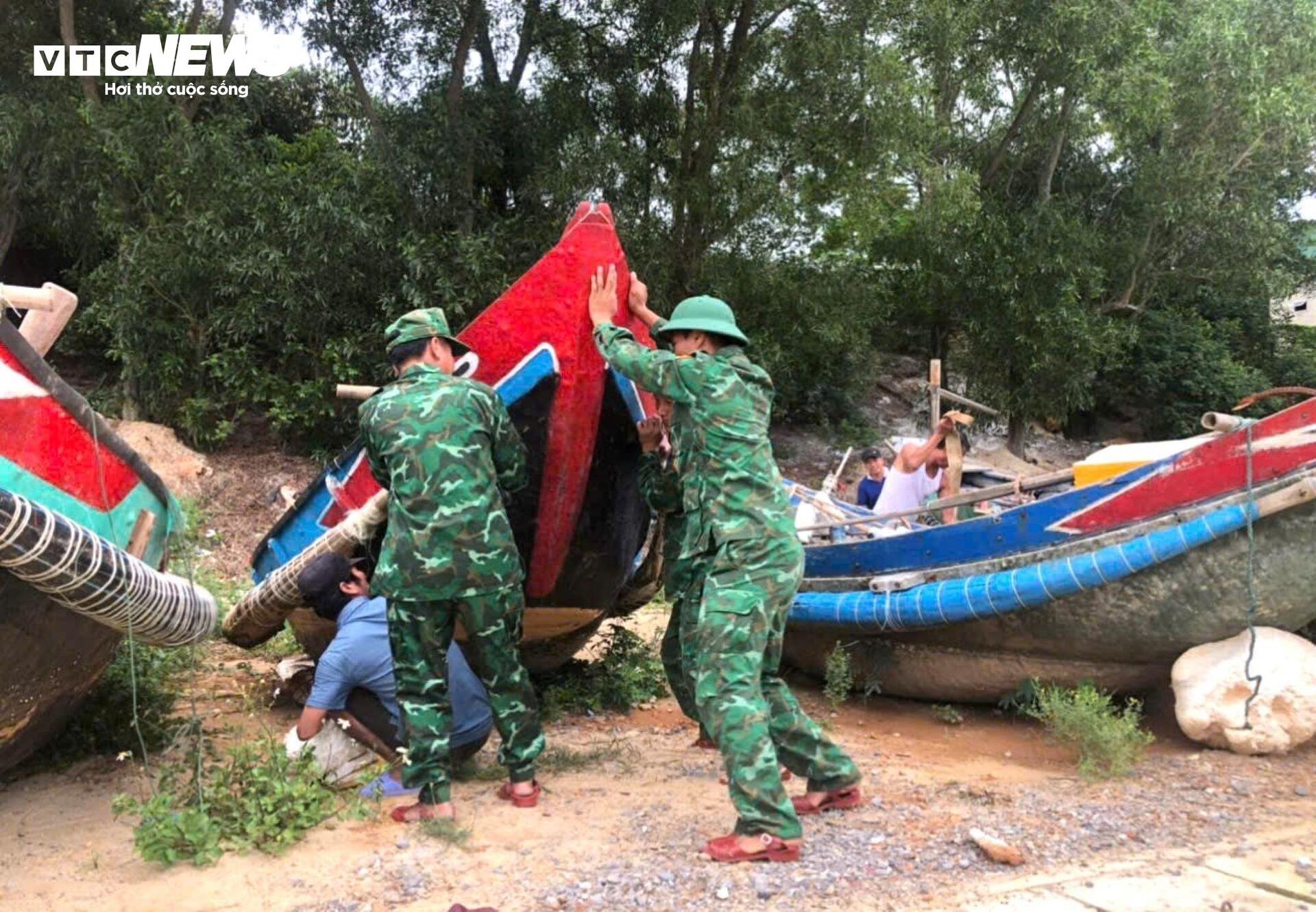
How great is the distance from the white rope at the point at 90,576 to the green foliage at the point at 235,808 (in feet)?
1.54

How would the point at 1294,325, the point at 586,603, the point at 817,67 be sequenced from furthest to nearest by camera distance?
the point at 1294,325 → the point at 817,67 → the point at 586,603

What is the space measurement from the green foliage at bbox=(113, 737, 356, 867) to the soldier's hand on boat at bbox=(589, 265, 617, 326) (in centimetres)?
186

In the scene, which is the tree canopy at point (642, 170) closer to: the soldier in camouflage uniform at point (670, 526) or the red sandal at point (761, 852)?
the soldier in camouflage uniform at point (670, 526)

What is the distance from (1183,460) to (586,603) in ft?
8.34

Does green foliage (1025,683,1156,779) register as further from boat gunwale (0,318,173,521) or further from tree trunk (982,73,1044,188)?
tree trunk (982,73,1044,188)

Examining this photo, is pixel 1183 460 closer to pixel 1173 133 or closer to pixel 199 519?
pixel 199 519

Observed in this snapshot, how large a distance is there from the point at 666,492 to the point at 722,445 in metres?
0.72

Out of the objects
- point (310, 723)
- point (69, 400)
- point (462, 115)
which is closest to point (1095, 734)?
point (310, 723)

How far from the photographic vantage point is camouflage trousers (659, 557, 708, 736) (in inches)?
149

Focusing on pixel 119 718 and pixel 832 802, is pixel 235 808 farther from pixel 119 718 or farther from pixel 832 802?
pixel 832 802

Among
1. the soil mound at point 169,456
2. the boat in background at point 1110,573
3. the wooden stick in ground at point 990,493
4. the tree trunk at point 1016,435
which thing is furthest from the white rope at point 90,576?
the tree trunk at point 1016,435

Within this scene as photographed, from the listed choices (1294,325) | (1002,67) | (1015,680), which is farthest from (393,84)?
(1294,325)

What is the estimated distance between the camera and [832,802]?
372cm

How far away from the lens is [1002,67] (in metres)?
14.3
